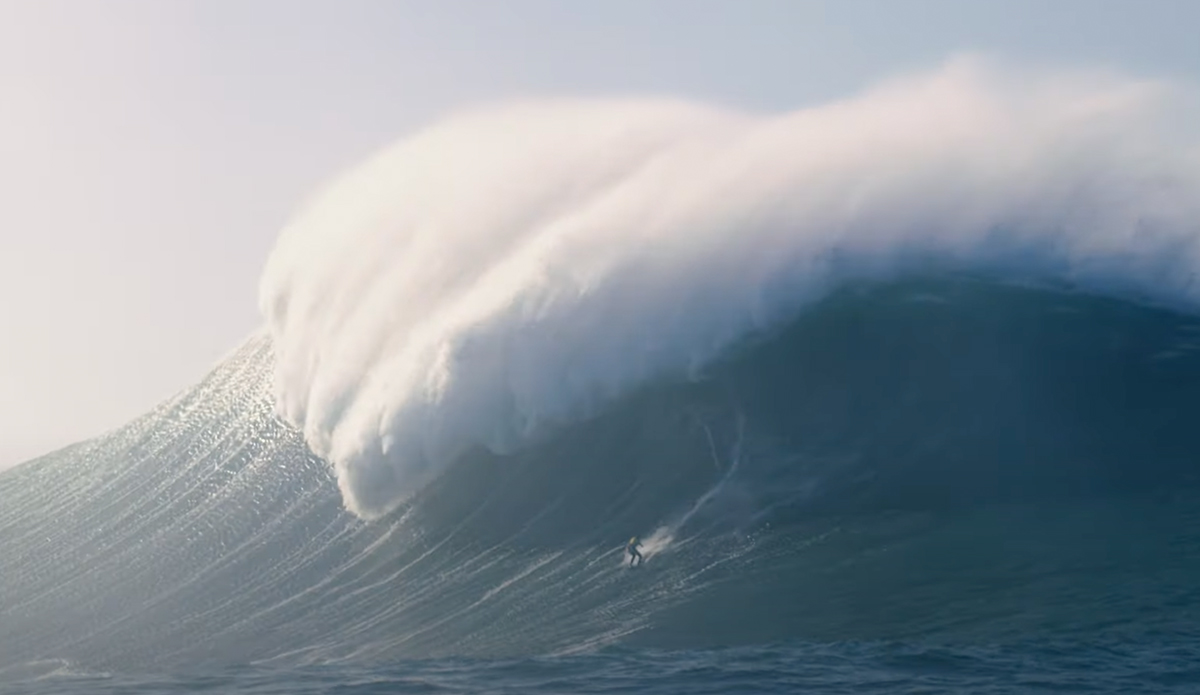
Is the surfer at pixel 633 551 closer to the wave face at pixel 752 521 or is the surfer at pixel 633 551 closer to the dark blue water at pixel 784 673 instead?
the wave face at pixel 752 521

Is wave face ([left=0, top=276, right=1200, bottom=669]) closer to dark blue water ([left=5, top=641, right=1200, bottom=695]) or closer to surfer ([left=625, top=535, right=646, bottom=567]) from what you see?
surfer ([left=625, top=535, right=646, bottom=567])

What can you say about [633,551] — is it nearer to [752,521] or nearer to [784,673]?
[752,521]

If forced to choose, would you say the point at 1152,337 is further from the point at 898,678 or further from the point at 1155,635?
the point at 898,678

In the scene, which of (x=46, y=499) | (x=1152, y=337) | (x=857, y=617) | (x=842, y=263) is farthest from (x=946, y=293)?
(x=46, y=499)

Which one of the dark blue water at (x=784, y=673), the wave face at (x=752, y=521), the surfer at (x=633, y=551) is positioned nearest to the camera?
the dark blue water at (x=784, y=673)

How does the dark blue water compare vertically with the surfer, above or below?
below

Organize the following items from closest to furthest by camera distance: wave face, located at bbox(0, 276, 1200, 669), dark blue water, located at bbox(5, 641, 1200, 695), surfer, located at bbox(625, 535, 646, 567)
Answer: dark blue water, located at bbox(5, 641, 1200, 695) < wave face, located at bbox(0, 276, 1200, 669) < surfer, located at bbox(625, 535, 646, 567)
